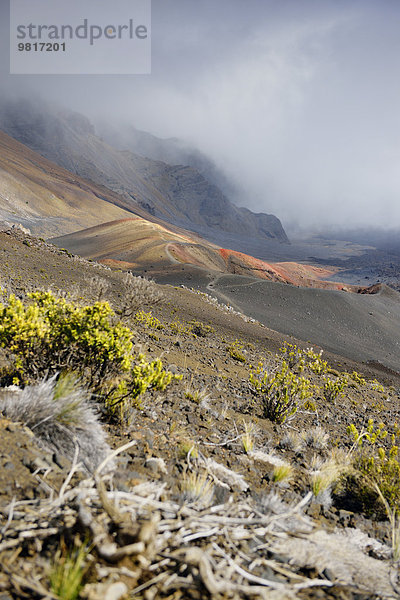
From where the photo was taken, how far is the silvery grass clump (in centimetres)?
248

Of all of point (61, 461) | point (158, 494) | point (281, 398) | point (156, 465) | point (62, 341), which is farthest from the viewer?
point (281, 398)

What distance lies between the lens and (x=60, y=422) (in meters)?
2.62

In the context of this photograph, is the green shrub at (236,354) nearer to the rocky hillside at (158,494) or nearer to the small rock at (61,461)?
the rocky hillside at (158,494)

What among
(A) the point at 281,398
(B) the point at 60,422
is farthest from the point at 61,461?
(A) the point at 281,398

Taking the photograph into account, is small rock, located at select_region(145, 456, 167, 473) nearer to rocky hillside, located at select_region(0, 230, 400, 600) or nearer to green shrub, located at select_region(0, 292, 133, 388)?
rocky hillside, located at select_region(0, 230, 400, 600)

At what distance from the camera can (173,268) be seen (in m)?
39.8

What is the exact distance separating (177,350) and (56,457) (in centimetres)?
708

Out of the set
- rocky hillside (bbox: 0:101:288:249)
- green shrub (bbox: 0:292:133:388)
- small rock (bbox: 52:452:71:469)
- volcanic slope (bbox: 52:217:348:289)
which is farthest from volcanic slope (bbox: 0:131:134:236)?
small rock (bbox: 52:452:71:469)

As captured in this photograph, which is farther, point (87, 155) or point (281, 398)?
point (87, 155)

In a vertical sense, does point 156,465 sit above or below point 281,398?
above

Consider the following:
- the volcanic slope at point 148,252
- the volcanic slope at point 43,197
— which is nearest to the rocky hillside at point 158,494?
the volcanic slope at point 148,252

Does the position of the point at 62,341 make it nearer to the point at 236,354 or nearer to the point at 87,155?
the point at 236,354

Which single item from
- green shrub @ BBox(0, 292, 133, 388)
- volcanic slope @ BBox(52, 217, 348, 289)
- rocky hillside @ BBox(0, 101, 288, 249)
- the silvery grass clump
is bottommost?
the silvery grass clump

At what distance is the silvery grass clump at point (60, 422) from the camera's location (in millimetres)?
2480
